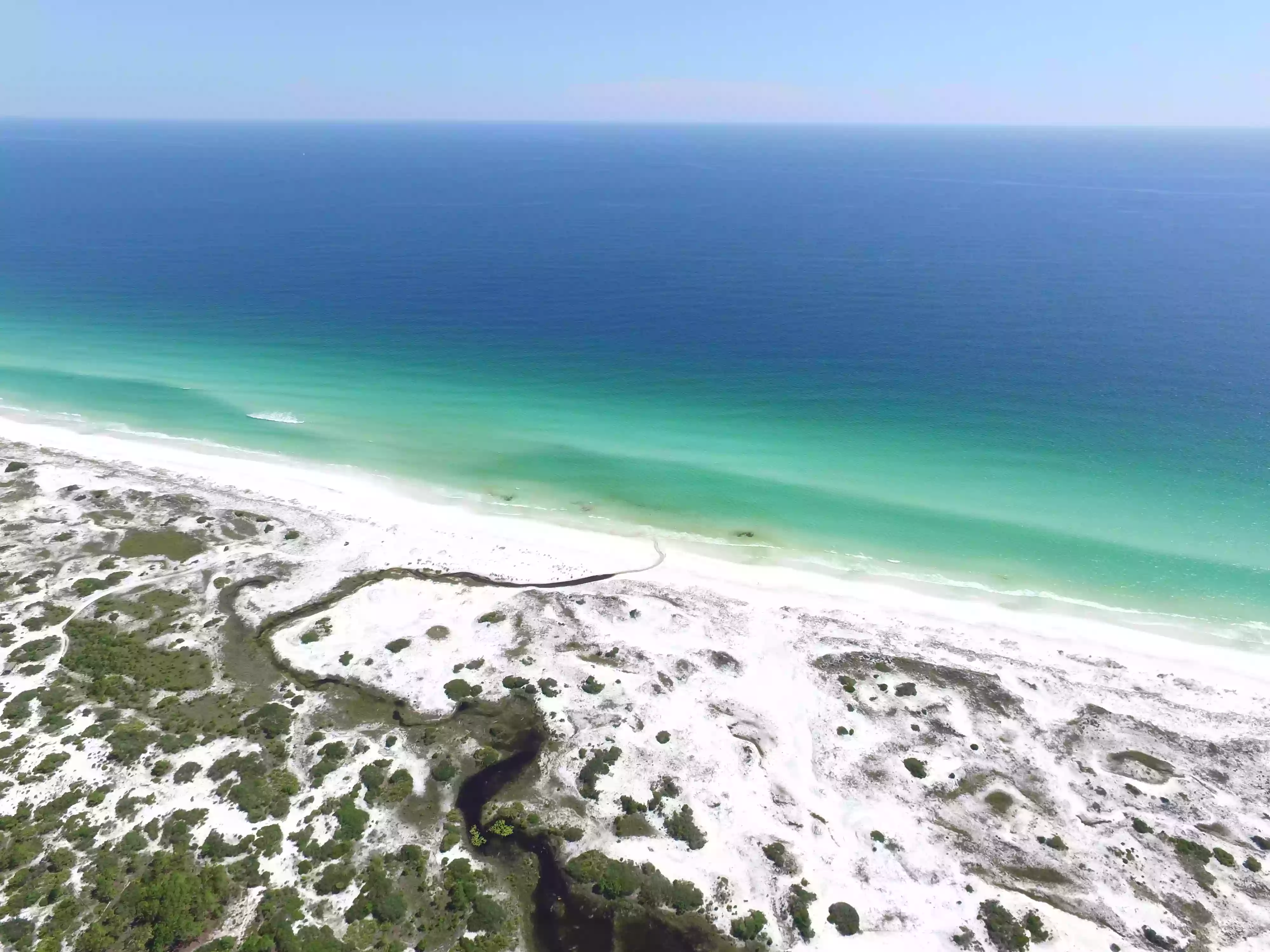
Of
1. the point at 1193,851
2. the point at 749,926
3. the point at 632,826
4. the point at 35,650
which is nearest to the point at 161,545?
the point at 35,650

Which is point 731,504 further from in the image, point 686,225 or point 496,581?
point 686,225

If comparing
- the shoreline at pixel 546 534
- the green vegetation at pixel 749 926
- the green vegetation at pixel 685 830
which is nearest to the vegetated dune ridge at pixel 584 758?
the green vegetation at pixel 749 926

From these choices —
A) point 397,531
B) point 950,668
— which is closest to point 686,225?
point 397,531

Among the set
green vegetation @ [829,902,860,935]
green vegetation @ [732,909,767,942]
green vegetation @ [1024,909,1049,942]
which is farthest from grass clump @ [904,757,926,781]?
green vegetation @ [732,909,767,942]

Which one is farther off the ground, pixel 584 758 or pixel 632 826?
pixel 584 758

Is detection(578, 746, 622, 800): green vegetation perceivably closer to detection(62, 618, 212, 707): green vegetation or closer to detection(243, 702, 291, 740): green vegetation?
detection(243, 702, 291, 740): green vegetation

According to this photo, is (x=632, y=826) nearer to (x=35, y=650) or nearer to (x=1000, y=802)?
(x=1000, y=802)

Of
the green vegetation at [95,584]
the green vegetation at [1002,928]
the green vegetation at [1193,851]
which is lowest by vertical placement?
the green vegetation at [95,584]

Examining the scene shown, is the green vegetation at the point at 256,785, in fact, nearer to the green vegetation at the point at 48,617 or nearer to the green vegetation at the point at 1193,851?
the green vegetation at the point at 48,617

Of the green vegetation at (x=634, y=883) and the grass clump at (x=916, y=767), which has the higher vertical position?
the grass clump at (x=916, y=767)
